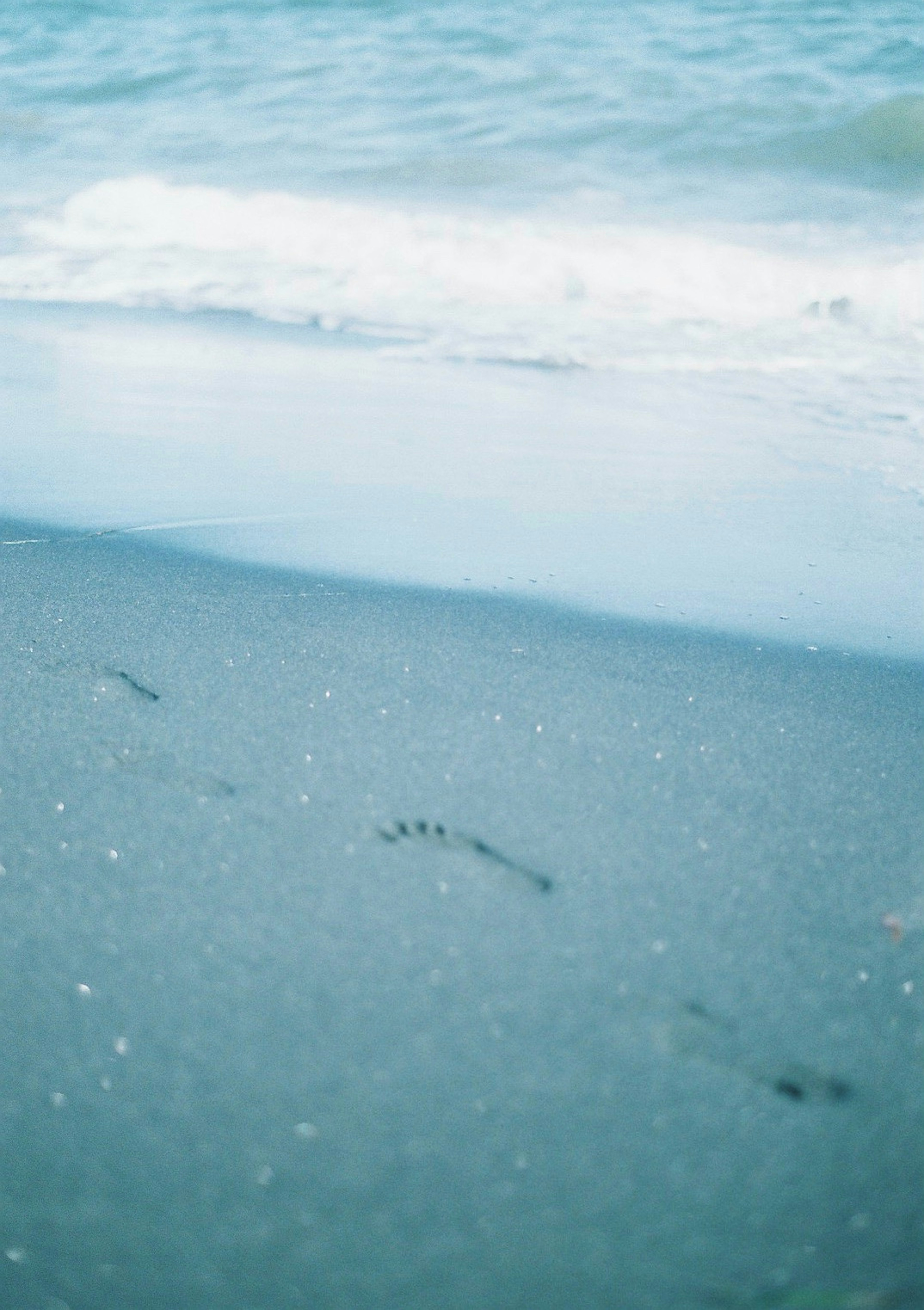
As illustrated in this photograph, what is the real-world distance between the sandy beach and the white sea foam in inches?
113

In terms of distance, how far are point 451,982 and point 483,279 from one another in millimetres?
5506

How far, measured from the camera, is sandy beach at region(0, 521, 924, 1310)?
101 cm

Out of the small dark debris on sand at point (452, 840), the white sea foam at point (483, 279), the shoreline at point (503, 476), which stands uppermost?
the small dark debris on sand at point (452, 840)

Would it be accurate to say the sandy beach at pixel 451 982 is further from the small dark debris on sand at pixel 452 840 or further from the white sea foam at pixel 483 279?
the white sea foam at pixel 483 279

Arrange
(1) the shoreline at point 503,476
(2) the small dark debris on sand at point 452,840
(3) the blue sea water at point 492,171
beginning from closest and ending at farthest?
(2) the small dark debris on sand at point 452,840
(1) the shoreline at point 503,476
(3) the blue sea water at point 492,171

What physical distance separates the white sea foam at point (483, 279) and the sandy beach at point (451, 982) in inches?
113

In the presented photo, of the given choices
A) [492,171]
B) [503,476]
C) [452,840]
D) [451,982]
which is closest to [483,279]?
[492,171]

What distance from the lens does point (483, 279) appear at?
20.7 ft

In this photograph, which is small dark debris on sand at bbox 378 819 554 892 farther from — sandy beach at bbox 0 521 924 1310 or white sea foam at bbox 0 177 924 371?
white sea foam at bbox 0 177 924 371

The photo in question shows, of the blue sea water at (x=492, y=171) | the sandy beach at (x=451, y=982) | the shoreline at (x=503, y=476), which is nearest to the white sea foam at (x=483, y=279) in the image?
the blue sea water at (x=492, y=171)

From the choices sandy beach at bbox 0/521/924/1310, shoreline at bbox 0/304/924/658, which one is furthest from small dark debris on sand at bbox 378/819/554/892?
shoreline at bbox 0/304/924/658

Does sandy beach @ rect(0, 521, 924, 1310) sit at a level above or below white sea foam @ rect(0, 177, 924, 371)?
above

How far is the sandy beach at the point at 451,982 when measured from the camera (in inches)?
39.8

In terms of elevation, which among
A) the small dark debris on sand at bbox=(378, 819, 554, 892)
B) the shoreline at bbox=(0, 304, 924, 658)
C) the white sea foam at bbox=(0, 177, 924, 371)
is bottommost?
the white sea foam at bbox=(0, 177, 924, 371)
